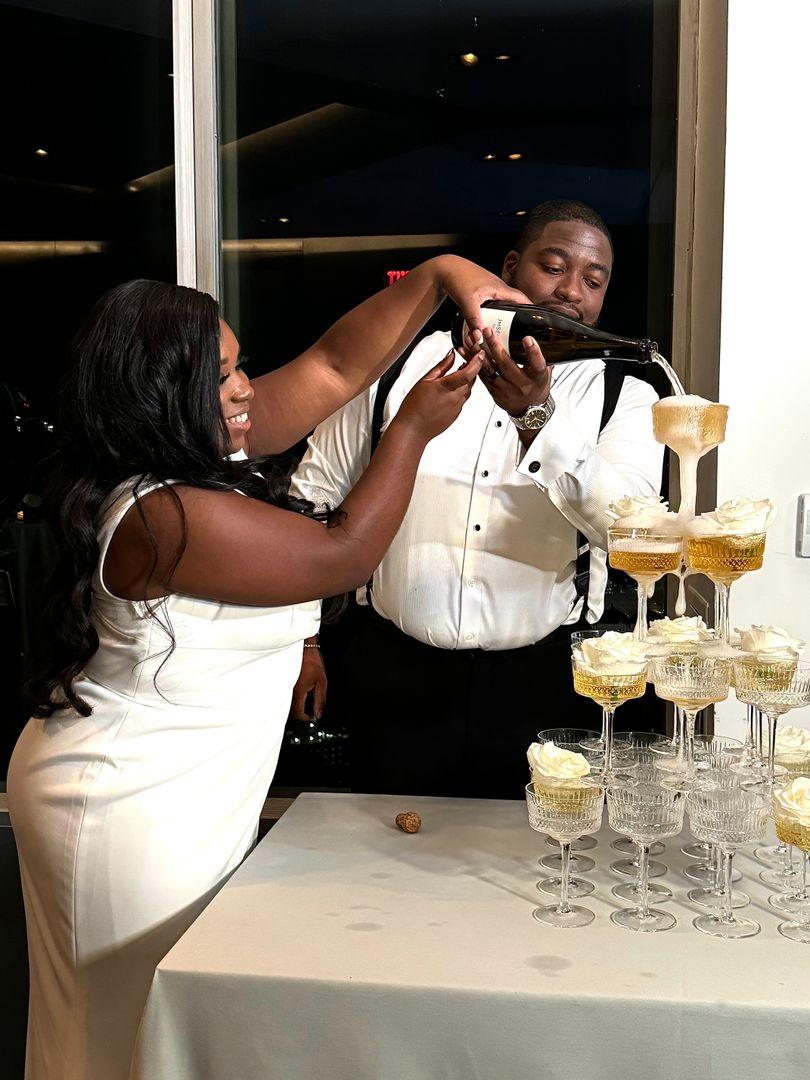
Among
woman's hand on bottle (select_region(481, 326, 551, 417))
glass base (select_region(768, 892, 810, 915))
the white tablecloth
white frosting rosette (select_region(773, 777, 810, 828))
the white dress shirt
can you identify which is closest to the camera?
the white tablecloth

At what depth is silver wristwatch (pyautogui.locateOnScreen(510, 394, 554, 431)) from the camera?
1.91 metres

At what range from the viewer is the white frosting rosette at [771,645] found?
4.69ft

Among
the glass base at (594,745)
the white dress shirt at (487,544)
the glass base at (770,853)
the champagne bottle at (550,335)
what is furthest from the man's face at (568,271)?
the glass base at (770,853)

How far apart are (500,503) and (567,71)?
1.20 meters

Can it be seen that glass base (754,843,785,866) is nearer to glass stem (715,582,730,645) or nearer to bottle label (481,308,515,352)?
glass stem (715,582,730,645)

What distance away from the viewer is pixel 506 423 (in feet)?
7.52

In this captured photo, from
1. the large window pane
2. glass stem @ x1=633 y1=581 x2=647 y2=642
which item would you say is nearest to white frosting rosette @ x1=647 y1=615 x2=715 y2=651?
glass stem @ x1=633 y1=581 x2=647 y2=642

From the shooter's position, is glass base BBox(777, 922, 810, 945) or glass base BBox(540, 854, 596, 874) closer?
glass base BBox(777, 922, 810, 945)

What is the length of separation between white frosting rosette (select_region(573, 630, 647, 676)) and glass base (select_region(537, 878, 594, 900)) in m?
0.30

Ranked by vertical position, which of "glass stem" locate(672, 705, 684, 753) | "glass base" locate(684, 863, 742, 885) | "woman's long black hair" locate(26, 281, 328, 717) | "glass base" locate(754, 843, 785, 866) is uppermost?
"woman's long black hair" locate(26, 281, 328, 717)

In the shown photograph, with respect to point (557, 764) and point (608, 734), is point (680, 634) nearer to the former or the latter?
point (608, 734)

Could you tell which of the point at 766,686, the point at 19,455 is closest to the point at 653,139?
the point at 766,686

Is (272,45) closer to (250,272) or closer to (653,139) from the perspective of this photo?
(250,272)

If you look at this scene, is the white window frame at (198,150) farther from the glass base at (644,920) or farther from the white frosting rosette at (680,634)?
the glass base at (644,920)
